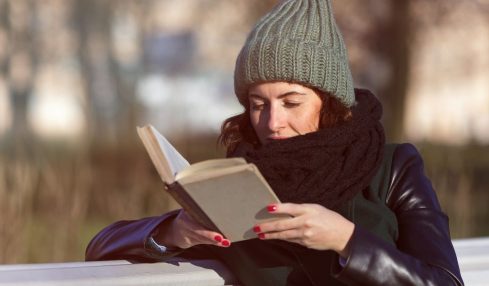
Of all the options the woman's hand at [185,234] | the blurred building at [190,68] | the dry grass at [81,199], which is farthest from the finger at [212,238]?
the blurred building at [190,68]

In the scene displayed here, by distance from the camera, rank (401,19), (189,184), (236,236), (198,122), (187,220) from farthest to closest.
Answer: (198,122) → (401,19) → (187,220) → (236,236) → (189,184)

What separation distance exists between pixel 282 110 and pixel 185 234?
1.10ft

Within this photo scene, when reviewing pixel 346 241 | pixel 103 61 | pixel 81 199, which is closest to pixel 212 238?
pixel 346 241

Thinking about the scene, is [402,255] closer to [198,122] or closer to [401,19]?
[401,19]

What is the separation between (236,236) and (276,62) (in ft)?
1.48

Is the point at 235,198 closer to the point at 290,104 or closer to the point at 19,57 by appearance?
the point at 290,104

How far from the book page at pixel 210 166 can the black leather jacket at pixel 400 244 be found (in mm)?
347

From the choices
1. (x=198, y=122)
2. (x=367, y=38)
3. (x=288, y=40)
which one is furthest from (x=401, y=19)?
(x=288, y=40)

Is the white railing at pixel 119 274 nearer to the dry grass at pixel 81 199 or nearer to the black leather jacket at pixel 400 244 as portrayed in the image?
the black leather jacket at pixel 400 244

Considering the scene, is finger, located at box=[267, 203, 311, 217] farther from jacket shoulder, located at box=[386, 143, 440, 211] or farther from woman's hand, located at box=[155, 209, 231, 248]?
jacket shoulder, located at box=[386, 143, 440, 211]

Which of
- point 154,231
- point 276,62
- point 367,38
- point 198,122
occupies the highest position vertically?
point 276,62

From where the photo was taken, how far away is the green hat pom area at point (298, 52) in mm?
2381

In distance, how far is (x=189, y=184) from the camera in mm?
1925

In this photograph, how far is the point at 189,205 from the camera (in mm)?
2037
